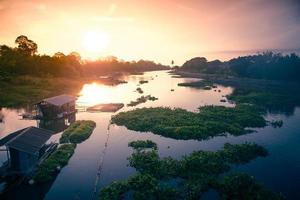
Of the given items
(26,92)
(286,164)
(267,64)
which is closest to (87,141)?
(286,164)

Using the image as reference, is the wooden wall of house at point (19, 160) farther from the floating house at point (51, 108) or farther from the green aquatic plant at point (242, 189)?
the floating house at point (51, 108)

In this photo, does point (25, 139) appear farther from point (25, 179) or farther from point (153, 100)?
point (153, 100)

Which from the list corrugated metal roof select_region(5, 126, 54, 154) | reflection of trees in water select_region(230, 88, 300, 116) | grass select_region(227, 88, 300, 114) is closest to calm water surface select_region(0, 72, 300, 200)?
corrugated metal roof select_region(5, 126, 54, 154)

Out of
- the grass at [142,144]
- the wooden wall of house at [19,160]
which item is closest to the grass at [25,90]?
the grass at [142,144]

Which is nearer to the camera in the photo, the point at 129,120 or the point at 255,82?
the point at 129,120

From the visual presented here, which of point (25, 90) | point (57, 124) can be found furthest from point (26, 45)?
point (57, 124)

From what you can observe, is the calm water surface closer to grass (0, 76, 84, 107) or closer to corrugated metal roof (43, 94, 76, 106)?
corrugated metal roof (43, 94, 76, 106)
